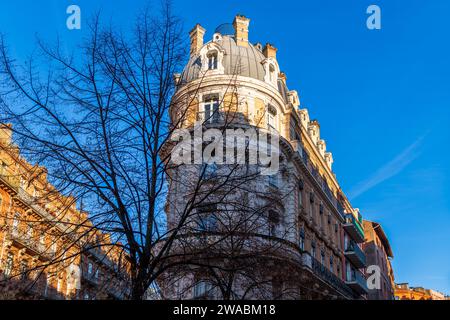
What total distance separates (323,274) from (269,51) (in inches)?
552

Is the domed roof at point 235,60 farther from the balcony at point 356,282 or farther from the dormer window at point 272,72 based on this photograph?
the balcony at point 356,282

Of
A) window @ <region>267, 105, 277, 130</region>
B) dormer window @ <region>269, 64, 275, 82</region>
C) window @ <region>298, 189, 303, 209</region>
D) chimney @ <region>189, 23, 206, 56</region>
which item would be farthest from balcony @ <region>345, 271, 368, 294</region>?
chimney @ <region>189, 23, 206, 56</region>

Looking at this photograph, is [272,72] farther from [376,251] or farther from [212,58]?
[376,251]

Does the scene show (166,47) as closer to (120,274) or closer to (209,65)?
(120,274)

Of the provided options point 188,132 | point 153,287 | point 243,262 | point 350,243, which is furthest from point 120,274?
point 350,243

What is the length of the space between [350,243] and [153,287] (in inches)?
1394

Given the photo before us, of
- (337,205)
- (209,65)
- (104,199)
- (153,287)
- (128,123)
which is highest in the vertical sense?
(209,65)

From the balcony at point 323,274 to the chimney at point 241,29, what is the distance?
A: 13.0 metres

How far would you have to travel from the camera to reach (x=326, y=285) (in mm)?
33156

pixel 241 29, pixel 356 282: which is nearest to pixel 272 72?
pixel 241 29

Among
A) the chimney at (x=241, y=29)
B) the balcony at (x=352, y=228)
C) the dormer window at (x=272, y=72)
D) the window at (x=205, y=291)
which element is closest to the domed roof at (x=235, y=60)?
the chimney at (x=241, y=29)

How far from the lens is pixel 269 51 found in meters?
35.8

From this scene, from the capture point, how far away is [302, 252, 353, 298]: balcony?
29.7 metres

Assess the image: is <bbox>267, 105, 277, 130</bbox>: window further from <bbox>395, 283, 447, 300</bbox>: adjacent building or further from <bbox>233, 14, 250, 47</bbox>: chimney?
<bbox>395, 283, 447, 300</bbox>: adjacent building
